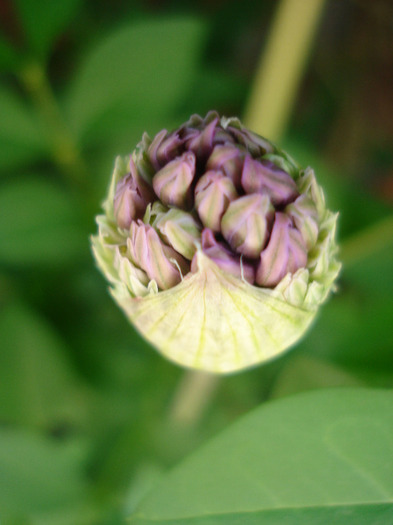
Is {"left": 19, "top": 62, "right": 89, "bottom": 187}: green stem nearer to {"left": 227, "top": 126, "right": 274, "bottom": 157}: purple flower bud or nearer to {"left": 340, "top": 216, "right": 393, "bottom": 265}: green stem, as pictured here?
{"left": 340, "top": 216, "right": 393, "bottom": 265}: green stem

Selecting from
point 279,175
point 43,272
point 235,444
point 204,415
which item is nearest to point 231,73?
point 43,272

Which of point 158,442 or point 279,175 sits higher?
point 279,175

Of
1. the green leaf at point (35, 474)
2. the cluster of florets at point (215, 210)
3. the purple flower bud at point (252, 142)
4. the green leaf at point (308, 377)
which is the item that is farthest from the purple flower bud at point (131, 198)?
the green leaf at point (35, 474)

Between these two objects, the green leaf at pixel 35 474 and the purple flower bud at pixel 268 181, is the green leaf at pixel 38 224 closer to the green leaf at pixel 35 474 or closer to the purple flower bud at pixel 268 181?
the green leaf at pixel 35 474

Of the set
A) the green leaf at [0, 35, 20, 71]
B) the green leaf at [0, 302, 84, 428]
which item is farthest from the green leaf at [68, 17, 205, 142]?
the green leaf at [0, 302, 84, 428]

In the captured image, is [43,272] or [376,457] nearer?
[376,457]

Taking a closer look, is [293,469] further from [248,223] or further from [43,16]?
[43,16]

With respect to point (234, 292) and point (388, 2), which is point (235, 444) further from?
point (388, 2)
